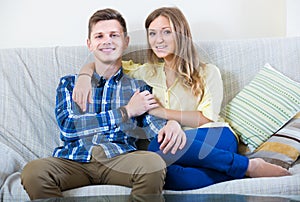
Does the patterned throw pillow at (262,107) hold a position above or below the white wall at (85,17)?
below

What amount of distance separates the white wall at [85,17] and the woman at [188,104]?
42 centimetres


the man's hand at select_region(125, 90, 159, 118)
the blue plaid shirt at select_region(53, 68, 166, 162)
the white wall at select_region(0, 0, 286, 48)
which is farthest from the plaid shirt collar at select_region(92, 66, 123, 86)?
the white wall at select_region(0, 0, 286, 48)

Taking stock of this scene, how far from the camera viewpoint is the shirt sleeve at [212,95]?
208cm

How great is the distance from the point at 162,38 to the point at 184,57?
12 cm

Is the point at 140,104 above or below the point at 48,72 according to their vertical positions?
below

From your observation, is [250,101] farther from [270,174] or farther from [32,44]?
[32,44]

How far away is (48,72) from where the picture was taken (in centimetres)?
236

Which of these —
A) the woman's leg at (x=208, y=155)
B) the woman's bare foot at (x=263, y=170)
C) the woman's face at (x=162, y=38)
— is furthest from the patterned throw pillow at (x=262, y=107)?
the woman's face at (x=162, y=38)

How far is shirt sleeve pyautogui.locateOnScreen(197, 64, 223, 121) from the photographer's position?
6.82 feet

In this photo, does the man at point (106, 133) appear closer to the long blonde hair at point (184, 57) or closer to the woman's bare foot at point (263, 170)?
the long blonde hair at point (184, 57)

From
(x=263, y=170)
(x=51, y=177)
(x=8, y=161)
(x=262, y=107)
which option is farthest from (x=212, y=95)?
(x=8, y=161)

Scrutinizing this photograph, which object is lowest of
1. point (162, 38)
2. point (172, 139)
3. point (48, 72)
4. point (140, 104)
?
point (172, 139)

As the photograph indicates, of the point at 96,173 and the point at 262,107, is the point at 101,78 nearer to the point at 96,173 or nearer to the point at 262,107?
the point at 96,173

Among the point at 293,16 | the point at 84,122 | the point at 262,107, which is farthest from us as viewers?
the point at 293,16
